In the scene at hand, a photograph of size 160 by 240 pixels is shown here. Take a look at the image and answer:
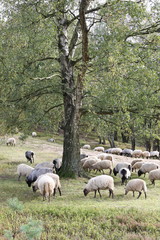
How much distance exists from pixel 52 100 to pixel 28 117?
11.1 feet

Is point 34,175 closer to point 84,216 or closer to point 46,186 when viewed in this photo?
point 46,186

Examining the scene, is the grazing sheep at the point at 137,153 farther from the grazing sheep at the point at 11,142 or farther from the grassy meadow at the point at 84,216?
the grassy meadow at the point at 84,216

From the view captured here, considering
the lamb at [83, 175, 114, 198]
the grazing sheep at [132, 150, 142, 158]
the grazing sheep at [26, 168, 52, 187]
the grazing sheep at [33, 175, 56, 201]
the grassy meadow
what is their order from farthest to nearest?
the grazing sheep at [132, 150, 142, 158], the grazing sheep at [26, 168, 52, 187], the lamb at [83, 175, 114, 198], the grazing sheep at [33, 175, 56, 201], the grassy meadow

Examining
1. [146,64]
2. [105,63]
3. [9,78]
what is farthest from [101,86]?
[9,78]

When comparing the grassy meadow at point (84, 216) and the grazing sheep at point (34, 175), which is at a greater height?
the grazing sheep at point (34, 175)

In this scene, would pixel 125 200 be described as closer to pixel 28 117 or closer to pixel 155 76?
pixel 155 76

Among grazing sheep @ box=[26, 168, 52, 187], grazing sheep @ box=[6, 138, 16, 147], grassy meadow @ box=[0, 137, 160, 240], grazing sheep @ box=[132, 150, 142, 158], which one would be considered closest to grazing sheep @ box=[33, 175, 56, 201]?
grassy meadow @ box=[0, 137, 160, 240]

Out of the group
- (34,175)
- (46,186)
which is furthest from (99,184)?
(34,175)

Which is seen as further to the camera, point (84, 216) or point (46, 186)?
point (46, 186)

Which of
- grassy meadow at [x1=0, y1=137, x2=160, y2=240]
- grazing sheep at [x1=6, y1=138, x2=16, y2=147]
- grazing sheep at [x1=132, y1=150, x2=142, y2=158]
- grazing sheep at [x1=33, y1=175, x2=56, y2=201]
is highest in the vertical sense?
grazing sheep at [x1=6, y1=138, x2=16, y2=147]

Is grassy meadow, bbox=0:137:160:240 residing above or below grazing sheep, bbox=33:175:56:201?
below

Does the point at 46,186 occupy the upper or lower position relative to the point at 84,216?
upper

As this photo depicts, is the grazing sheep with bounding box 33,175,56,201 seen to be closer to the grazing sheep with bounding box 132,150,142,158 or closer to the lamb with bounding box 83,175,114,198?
the lamb with bounding box 83,175,114,198

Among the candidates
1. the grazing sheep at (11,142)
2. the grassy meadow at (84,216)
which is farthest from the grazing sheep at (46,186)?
the grazing sheep at (11,142)
